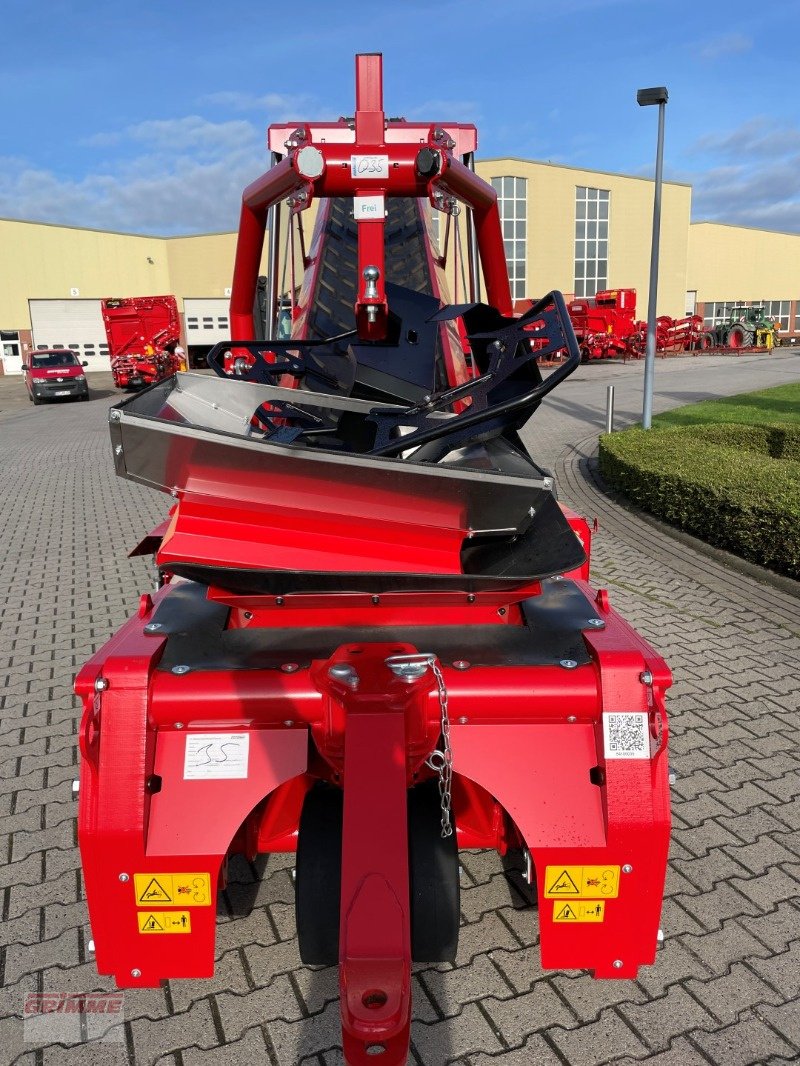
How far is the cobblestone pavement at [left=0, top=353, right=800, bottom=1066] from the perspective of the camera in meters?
2.32

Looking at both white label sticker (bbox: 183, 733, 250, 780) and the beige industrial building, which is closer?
white label sticker (bbox: 183, 733, 250, 780)

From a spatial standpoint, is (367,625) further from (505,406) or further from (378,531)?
(505,406)

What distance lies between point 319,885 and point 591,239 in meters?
44.3

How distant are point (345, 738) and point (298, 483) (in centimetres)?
72

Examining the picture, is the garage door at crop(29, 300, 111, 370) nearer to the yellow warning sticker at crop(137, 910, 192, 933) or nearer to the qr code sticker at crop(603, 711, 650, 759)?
the yellow warning sticker at crop(137, 910, 192, 933)

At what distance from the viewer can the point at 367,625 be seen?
265cm

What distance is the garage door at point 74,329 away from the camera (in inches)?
1551

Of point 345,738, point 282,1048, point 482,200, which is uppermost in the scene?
point 482,200

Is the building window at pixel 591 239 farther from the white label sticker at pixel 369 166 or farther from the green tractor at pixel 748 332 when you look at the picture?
the white label sticker at pixel 369 166

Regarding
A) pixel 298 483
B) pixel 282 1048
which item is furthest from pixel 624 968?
pixel 298 483

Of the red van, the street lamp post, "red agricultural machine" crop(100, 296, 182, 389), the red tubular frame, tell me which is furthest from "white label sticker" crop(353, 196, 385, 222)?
the red van

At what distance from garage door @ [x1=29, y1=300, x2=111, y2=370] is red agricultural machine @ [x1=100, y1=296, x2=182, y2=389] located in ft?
49.7

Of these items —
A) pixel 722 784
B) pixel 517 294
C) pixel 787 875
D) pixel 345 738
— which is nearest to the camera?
pixel 345 738

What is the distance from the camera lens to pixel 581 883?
2.22 meters
